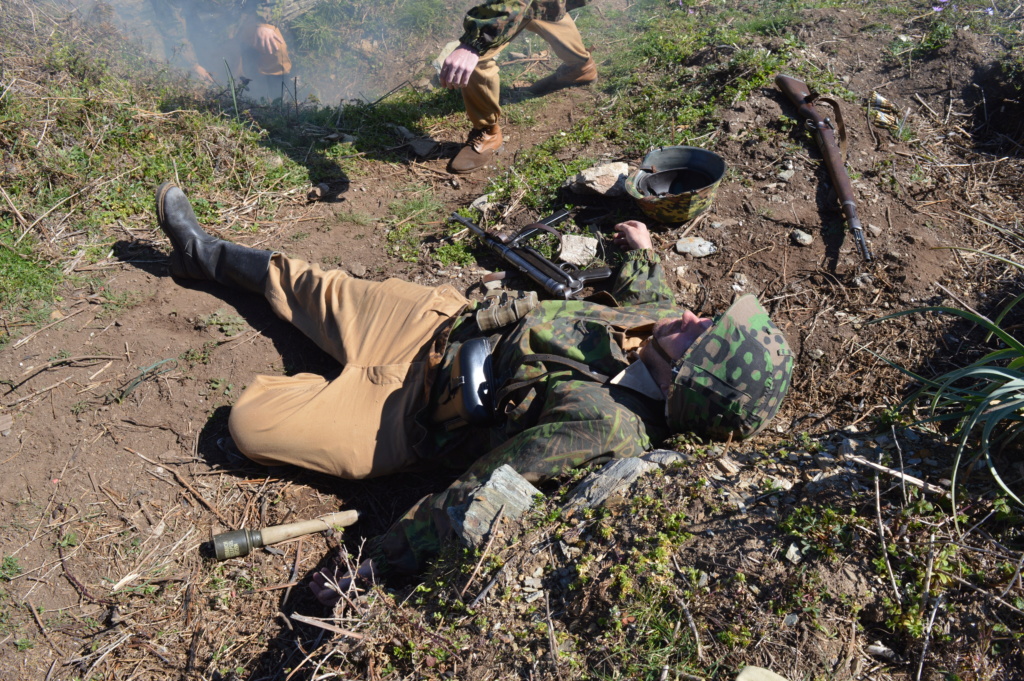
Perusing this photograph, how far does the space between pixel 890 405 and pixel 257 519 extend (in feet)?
10.8

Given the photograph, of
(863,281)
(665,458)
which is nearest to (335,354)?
(665,458)

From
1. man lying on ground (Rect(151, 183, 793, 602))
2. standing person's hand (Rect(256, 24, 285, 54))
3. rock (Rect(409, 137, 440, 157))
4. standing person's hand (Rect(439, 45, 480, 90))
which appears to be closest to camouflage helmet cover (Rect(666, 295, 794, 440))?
man lying on ground (Rect(151, 183, 793, 602))

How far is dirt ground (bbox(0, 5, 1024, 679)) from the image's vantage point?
2.23 metres

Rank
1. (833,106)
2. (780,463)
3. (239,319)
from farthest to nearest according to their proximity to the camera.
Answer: (833,106)
(239,319)
(780,463)

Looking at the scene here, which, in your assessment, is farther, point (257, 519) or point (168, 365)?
point (168, 365)

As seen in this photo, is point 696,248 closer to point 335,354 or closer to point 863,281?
point 863,281

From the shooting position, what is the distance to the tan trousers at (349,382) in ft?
10.9

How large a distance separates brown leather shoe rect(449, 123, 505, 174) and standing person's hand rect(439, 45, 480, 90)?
83cm

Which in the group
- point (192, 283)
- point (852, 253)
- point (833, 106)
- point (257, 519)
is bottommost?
point (257, 519)

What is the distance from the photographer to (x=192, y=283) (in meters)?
4.29

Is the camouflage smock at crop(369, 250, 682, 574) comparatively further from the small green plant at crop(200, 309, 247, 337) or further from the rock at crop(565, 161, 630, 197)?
the small green plant at crop(200, 309, 247, 337)

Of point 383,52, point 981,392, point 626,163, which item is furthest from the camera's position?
point 383,52

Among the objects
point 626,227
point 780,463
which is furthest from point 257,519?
point 626,227

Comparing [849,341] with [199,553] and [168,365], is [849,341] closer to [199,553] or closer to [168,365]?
[199,553]
